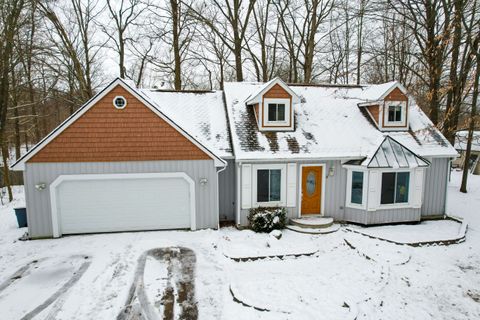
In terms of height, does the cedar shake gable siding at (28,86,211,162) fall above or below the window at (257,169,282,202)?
above

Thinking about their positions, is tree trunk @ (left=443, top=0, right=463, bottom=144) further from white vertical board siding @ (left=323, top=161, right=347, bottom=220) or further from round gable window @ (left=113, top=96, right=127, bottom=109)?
round gable window @ (left=113, top=96, right=127, bottom=109)

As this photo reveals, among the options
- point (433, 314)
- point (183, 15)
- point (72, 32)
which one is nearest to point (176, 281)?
point (433, 314)

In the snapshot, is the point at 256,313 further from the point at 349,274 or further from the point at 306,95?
the point at 306,95

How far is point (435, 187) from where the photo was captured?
12.8 metres

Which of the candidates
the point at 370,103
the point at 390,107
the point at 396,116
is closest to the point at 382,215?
the point at 396,116

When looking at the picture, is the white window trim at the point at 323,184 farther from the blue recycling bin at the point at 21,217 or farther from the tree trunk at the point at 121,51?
the tree trunk at the point at 121,51

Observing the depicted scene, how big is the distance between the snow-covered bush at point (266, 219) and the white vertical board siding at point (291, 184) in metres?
0.65

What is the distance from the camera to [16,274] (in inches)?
320

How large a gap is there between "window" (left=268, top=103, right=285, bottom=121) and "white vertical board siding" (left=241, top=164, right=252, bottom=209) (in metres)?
2.76

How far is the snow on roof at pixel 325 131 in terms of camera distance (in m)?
11.8

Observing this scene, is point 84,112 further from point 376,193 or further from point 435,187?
point 435,187

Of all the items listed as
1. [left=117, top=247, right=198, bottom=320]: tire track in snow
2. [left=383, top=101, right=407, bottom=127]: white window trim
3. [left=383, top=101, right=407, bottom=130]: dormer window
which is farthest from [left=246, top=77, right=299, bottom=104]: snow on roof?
[left=117, top=247, right=198, bottom=320]: tire track in snow

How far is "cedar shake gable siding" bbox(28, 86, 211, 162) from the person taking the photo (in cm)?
1034

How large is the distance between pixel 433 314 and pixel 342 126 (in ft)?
28.0
